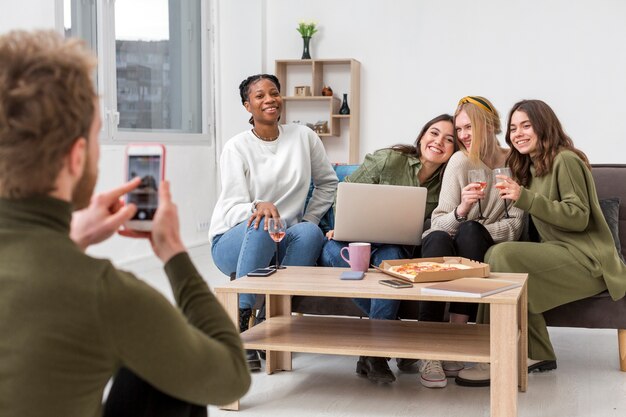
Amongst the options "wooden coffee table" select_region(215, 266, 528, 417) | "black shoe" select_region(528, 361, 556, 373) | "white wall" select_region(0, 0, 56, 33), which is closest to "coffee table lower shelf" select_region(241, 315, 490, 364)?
"wooden coffee table" select_region(215, 266, 528, 417)

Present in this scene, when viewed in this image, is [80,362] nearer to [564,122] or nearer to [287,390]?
[287,390]

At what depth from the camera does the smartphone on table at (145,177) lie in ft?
A: 3.88

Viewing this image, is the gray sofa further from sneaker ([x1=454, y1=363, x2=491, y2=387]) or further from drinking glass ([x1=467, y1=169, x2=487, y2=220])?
drinking glass ([x1=467, y1=169, x2=487, y2=220])

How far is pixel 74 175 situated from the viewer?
39.2 inches

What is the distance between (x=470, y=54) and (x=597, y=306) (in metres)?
4.45

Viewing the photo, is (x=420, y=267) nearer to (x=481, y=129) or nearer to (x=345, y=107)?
(x=481, y=129)

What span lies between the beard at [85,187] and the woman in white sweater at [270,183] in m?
2.40

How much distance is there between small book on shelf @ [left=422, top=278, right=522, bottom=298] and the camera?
8.13 feet

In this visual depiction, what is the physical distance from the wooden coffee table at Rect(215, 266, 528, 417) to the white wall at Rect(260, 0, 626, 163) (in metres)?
4.45

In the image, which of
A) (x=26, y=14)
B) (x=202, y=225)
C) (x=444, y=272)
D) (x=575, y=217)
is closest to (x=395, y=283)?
(x=444, y=272)

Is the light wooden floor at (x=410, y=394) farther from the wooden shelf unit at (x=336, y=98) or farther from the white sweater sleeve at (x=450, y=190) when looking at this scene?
the wooden shelf unit at (x=336, y=98)

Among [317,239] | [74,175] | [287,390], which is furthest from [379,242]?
[74,175]

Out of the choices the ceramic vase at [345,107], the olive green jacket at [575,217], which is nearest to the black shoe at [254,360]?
the olive green jacket at [575,217]

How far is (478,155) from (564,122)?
3.86m
